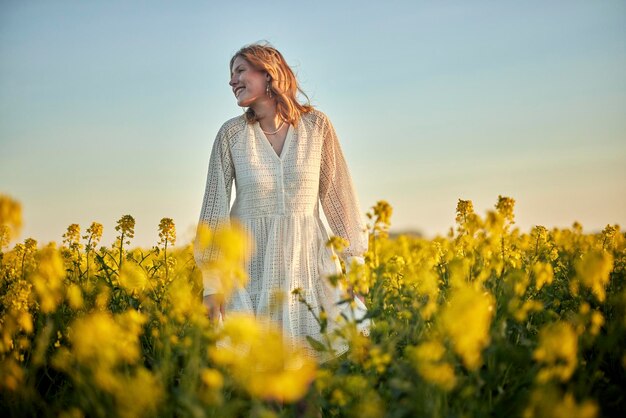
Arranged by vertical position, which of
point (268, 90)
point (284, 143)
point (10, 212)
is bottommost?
point (10, 212)

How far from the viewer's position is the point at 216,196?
3.30 meters

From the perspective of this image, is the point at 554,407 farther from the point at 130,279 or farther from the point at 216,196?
the point at 130,279

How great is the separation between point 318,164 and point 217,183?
0.53 metres

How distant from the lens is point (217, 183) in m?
3.32

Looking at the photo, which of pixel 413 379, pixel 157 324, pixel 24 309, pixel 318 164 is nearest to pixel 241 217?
pixel 318 164

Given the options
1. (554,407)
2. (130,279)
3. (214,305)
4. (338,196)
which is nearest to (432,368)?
(554,407)

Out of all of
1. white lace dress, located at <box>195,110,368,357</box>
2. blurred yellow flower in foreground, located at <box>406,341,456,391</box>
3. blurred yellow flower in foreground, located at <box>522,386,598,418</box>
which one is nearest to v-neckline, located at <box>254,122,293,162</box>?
white lace dress, located at <box>195,110,368,357</box>

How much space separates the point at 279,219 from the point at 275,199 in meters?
0.10

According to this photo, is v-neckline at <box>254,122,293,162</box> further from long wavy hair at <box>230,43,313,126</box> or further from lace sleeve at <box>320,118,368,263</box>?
lace sleeve at <box>320,118,368,263</box>

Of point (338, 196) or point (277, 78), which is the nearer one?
point (277, 78)

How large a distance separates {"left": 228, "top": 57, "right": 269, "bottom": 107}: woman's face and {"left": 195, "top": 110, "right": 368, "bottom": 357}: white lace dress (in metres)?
→ 0.15

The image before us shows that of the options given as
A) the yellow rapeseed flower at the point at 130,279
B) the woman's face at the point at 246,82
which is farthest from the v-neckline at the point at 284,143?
the yellow rapeseed flower at the point at 130,279

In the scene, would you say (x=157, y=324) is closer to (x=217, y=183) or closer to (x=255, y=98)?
(x=217, y=183)

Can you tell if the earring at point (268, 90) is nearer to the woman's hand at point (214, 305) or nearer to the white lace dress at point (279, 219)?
the white lace dress at point (279, 219)
